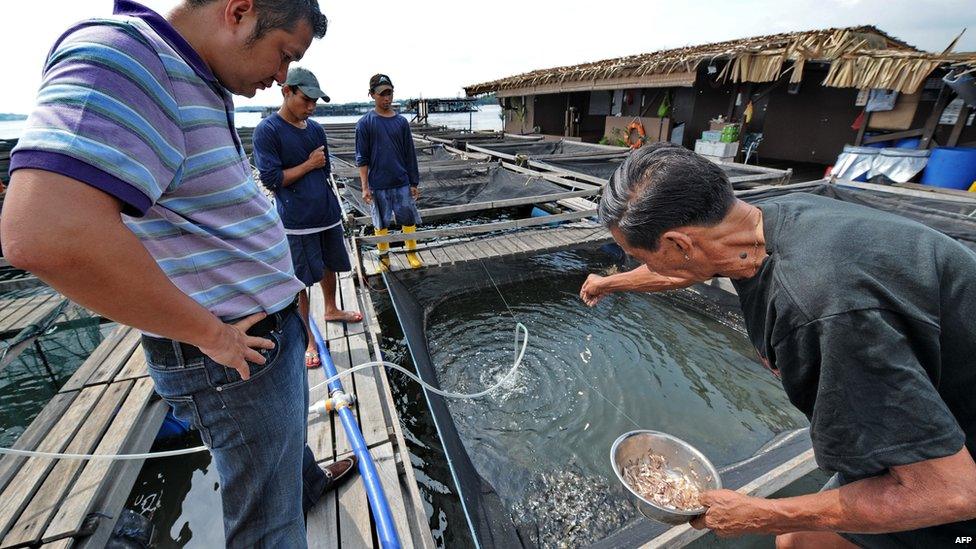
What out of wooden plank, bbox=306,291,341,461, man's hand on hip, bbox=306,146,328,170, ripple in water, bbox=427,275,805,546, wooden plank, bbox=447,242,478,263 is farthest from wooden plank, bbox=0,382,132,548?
wooden plank, bbox=447,242,478,263

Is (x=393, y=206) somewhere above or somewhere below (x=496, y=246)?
above

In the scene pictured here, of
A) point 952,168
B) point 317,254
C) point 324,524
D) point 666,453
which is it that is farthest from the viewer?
point 952,168

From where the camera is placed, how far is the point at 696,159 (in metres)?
1.18

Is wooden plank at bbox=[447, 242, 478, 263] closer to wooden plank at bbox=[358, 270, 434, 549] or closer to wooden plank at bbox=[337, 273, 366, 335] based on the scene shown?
wooden plank at bbox=[337, 273, 366, 335]

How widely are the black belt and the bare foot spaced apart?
7.66ft

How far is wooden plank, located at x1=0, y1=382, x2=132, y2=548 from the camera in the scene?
5.96 feet

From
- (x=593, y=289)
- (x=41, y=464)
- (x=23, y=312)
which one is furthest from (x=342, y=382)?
(x=23, y=312)

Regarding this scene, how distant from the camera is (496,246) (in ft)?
18.8

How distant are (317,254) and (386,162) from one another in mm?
1801

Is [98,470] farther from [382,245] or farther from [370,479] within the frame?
[382,245]

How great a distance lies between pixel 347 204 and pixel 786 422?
7.07 meters

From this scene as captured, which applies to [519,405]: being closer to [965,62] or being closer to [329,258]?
[329,258]

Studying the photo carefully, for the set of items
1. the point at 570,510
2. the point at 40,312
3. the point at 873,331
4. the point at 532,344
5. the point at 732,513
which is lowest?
the point at 570,510

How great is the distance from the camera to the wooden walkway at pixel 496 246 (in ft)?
17.0
